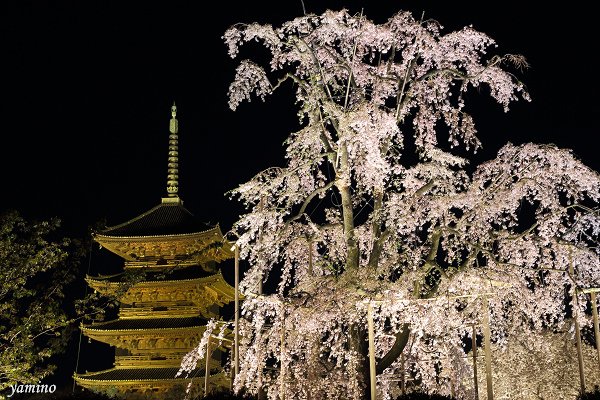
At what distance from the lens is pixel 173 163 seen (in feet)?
120

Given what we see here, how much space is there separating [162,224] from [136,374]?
6861 mm

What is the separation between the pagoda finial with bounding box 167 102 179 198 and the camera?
36688 millimetres

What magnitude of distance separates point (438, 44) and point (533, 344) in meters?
6.42

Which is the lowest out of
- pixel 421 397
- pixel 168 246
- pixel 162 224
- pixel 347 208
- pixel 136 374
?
pixel 421 397

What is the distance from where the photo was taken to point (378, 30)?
50.4 ft

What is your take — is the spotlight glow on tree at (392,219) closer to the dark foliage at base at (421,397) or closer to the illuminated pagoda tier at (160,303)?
the dark foliage at base at (421,397)

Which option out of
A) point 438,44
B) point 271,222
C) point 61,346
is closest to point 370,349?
point 271,222

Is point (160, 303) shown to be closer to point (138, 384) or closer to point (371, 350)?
point (138, 384)

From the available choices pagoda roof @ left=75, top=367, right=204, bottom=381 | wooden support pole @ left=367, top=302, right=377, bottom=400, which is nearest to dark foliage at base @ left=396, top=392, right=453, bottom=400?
wooden support pole @ left=367, top=302, right=377, bottom=400

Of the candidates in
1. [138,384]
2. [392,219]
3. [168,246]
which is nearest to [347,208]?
[392,219]

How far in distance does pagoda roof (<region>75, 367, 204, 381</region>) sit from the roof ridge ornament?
27.6 ft

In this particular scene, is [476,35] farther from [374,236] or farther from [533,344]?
[533,344]

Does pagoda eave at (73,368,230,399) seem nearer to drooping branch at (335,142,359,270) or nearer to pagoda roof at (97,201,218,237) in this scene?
pagoda roof at (97,201,218,237)

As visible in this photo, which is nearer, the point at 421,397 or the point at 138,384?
the point at 421,397
